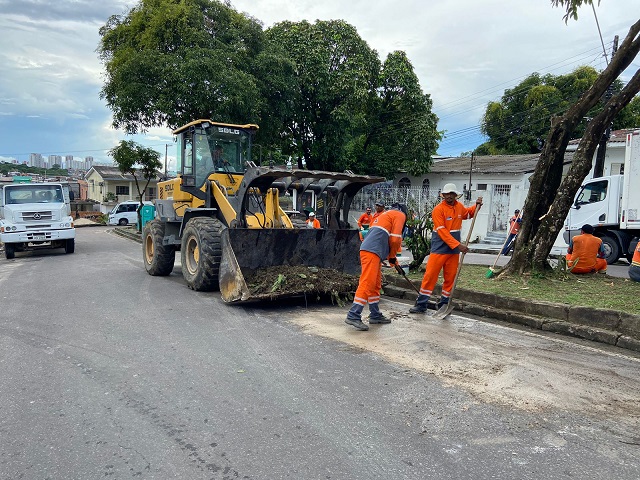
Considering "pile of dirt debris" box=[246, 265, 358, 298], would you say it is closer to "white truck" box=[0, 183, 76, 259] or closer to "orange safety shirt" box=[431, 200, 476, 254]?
"orange safety shirt" box=[431, 200, 476, 254]

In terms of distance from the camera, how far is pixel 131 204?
35656 mm

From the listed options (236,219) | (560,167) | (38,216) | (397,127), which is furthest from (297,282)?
(397,127)

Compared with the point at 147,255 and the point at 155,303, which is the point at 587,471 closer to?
the point at 155,303

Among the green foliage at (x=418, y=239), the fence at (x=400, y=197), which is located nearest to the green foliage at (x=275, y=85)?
the fence at (x=400, y=197)

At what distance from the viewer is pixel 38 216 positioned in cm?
1493

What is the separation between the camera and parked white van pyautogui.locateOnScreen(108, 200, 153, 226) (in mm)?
35406

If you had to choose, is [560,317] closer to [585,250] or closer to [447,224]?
[447,224]

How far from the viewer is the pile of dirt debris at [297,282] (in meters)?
7.23

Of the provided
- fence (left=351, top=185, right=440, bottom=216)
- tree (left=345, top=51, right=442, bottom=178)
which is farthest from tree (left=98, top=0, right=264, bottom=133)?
tree (left=345, top=51, right=442, bottom=178)

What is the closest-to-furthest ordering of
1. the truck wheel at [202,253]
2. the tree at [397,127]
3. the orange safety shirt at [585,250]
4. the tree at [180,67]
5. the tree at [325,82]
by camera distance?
the truck wheel at [202,253]
the orange safety shirt at [585,250]
the tree at [180,67]
the tree at [325,82]
the tree at [397,127]

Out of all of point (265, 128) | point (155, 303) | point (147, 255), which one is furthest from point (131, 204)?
point (155, 303)

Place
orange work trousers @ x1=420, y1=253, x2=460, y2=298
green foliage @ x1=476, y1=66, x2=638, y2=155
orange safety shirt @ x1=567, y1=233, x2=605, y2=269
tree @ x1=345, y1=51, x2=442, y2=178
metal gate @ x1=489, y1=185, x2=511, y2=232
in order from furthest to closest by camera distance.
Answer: green foliage @ x1=476, y1=66, x2=638, y2=155
tree @ x1=345, y1=51, x2=442, y2=178
metal gate @ x1=489, y1=185, x2=511, y2=232
orange safety shirt @ x1=567, y1=233, x2=605, y2=269
orange work trousers @ x1=420, y1=253, x2=460, y2=298

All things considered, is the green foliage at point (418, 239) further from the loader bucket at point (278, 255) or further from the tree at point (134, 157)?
the tree at point (134, 157)

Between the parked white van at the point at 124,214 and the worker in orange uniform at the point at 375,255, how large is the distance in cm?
3203
